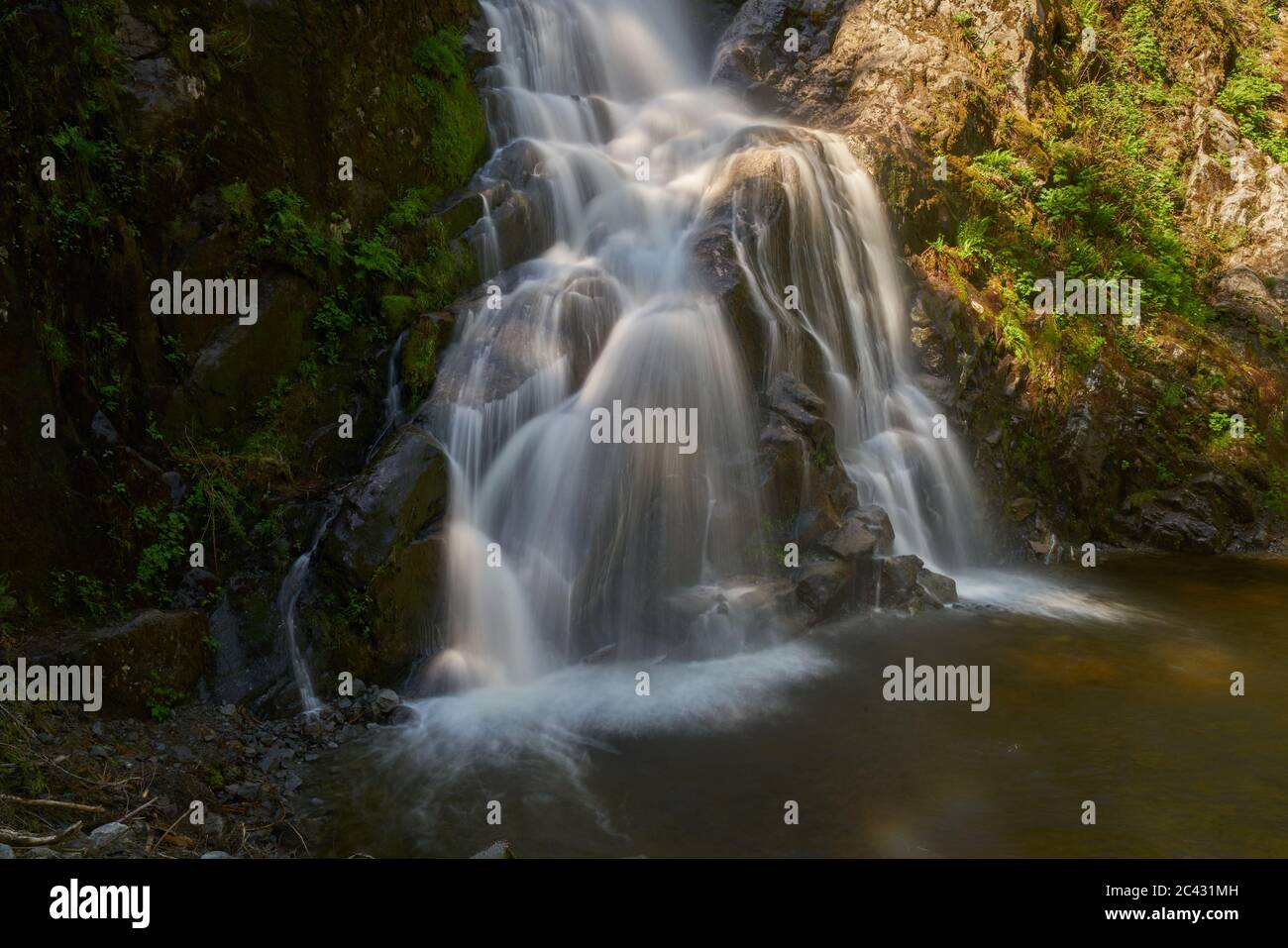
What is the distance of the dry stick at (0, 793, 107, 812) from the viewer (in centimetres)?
497

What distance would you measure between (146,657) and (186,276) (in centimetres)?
382

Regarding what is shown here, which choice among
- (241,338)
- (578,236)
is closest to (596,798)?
(241,338)

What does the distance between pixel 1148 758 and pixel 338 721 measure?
6927 millimetres

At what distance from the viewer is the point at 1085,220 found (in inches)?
615

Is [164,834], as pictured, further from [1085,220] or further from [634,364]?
[1085,220]

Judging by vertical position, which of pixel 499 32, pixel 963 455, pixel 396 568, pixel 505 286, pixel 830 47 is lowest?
pixel 396 568

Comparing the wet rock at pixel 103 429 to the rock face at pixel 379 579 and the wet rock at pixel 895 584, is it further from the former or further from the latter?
the wet rock at pixel 895 584

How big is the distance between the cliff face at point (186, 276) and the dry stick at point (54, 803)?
7.42 ft

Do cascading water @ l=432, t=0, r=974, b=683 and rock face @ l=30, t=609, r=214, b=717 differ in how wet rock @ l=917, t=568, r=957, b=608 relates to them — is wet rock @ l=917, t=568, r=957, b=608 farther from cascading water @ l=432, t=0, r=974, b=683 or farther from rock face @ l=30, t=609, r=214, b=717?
rock face @ l=30, t=609, r=214, b=717

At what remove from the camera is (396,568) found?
8.06 metres

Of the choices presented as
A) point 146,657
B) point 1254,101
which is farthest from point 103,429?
point 1254,101

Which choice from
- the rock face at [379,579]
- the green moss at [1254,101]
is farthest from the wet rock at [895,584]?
the green moss at [1254,101]

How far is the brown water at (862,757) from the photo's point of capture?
5.80 metres

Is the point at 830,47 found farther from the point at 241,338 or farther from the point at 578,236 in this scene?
the point at 241,338
